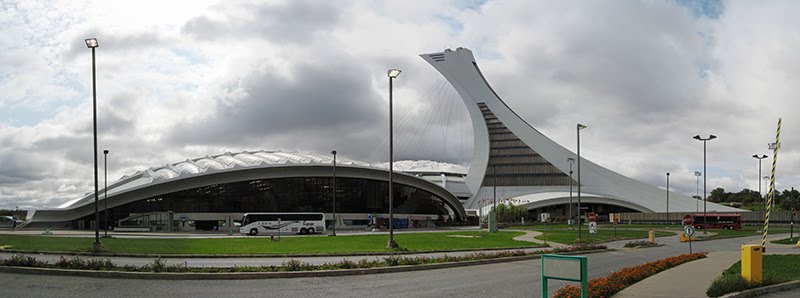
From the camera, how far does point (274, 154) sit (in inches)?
3216

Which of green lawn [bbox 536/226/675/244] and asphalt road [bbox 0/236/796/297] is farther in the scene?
green lawn [bbox 536/226/675/244]

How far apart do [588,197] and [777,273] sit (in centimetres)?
9547

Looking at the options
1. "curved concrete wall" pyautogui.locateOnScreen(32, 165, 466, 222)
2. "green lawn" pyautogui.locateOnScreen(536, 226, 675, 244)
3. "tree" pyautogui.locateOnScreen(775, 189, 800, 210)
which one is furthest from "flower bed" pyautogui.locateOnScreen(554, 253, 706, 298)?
"tree" pyautogui.locateOnScreen(775, 189, 800, 210)

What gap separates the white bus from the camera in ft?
189

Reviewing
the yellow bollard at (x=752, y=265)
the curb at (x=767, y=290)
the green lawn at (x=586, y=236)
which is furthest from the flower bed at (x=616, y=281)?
the green lawn at (x=586, y=236)

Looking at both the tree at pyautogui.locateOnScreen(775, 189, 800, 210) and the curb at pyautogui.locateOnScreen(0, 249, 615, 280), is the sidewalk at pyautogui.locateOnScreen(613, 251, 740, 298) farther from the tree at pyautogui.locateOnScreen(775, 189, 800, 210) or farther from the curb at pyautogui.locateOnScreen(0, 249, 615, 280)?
the tree at pyautogui.locateOnScreen(775, 189, 800, 210)

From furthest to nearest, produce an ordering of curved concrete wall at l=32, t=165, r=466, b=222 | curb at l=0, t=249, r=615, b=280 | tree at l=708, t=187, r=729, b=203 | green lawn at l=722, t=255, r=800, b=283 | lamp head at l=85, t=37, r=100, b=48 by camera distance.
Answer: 1. tree at l=708, t=187, r=729, b=203
2. curved concrete wall at l=32, t=165, r=466, b=222
3. lamp head at l=85, t=37, r=100, b=48
4. curb at l=0, t=249, r=615, b=280
5. green lawn at l=722, t=255, r=800, b=283

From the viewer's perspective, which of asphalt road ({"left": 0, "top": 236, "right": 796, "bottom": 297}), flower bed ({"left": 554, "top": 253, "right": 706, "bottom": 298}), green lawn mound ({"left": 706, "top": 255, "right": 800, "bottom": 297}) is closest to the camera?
flower bed ({"left": 554, "top": 253, "right": 706, "bottom": 298})

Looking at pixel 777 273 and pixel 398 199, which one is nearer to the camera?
pixel 777 273

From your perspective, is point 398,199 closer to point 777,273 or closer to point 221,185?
point 221,185

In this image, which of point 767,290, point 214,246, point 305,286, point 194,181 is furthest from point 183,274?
point 194,181

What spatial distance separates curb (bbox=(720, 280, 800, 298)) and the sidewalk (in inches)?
26.7

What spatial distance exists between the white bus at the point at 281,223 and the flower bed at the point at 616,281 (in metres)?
41.7

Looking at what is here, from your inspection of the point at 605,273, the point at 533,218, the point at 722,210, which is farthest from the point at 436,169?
the point at 605,273
